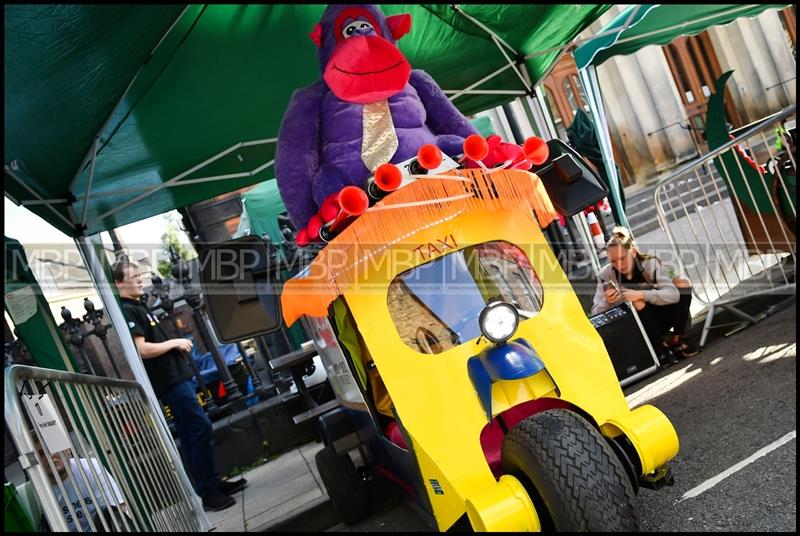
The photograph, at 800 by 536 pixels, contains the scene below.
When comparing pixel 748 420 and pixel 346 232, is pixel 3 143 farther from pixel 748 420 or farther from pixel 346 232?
pixel 748 420

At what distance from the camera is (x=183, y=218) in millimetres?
12906

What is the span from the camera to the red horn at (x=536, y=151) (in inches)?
118

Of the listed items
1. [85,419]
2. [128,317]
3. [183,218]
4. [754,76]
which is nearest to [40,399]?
[85,419]

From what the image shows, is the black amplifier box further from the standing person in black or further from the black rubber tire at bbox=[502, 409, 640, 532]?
the standing person in black

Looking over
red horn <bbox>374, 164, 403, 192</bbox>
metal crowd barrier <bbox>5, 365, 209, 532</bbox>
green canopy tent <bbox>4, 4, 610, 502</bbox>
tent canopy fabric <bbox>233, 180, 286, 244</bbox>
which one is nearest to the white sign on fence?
metal crowd barrier <bbox>5, 365, 209, 532</bbox>

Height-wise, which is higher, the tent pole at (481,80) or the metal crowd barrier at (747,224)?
the tent pole at (481,80)

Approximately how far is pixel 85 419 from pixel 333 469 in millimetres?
1487

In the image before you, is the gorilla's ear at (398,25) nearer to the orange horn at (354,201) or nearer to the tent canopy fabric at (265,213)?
the orange horn at (354,201)

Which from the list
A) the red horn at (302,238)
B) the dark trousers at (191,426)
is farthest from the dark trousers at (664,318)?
the dark trousers at (191,426)

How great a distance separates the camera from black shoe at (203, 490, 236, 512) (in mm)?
5516

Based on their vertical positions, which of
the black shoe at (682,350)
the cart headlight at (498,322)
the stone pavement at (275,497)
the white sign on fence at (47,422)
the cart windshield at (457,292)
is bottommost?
the black shoe at (682,350)

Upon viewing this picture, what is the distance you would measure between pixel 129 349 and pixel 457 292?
323 centimetres

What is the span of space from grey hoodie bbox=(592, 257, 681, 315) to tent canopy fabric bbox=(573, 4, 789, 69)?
6.69 ft

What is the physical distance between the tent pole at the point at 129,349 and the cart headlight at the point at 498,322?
3.09m
